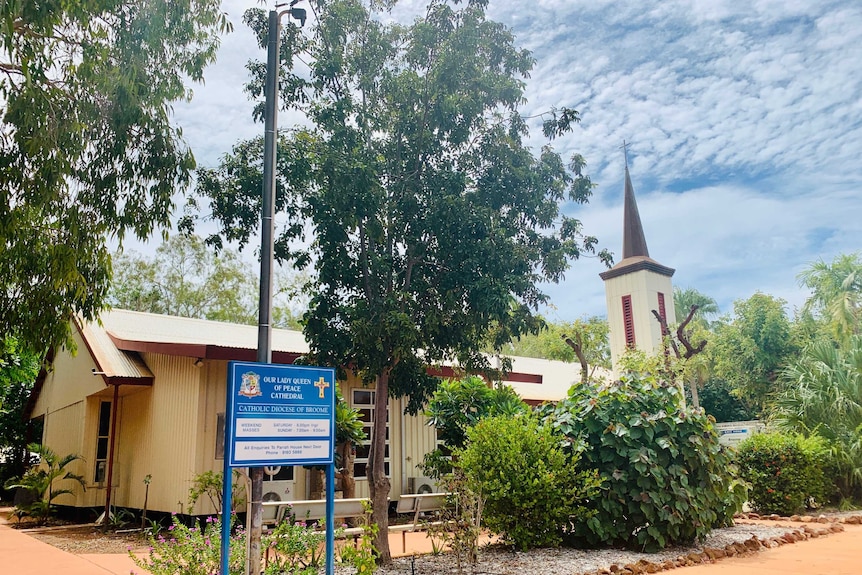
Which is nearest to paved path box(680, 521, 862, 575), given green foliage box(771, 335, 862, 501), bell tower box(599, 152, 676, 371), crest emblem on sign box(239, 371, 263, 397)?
green foliage box(771, 335, 862, 501)

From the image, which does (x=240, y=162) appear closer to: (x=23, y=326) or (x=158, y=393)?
(x=23, y=326)

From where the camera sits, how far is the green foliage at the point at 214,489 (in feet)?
35.2

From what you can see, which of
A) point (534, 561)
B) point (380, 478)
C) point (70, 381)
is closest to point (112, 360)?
point (70, 381)

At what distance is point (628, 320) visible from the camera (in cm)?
3797

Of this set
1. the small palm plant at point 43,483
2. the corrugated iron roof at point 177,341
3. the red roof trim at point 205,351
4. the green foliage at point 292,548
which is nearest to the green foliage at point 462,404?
the corrugated iron roof at point 177,341

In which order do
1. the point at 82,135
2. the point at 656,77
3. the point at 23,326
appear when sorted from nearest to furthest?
the point at 82,135 → the point at 23,326 → the point at 656,77

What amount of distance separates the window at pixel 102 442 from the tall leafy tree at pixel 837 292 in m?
27.4

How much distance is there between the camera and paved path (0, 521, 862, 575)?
764 cm

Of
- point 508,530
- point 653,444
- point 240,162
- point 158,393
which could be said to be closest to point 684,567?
point 653,444

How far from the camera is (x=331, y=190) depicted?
8.07m

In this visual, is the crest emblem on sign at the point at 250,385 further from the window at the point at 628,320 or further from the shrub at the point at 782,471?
the window at the point at 628,320

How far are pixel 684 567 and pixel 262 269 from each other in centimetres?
570

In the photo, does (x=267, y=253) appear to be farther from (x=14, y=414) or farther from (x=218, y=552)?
(x=14, y=414)

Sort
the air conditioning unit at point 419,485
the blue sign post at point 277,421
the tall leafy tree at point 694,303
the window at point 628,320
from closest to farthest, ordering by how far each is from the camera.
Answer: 1. the blue sign post at point 277,421
2. the air conditioning unit at point 419,485
3. the window at point 628,320
4. the tall leafy tree at point 694,303
